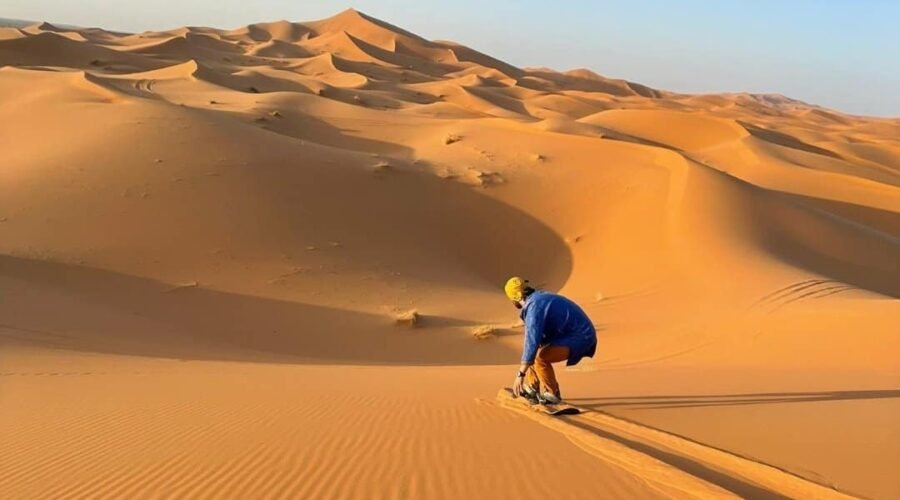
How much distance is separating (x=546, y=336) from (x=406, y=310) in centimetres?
698

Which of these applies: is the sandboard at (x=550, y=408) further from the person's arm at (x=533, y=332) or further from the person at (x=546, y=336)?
the person's arm at (x=533, y=332)

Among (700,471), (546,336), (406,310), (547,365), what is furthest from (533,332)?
(406,310)

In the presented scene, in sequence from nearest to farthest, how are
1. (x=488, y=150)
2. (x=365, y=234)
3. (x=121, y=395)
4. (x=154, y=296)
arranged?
(x=121, y=395)
(x=154, y=296)
(x=365, y=234)
(x=488, y=150)

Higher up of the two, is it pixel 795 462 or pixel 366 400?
pixel 795 462

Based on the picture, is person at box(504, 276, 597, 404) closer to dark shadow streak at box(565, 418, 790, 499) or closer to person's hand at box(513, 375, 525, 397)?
person's hand at box(513, 375, 525, 397)

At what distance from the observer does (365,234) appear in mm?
16172

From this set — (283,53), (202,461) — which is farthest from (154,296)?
(283,53)

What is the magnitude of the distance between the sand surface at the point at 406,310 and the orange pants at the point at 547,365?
357 mm

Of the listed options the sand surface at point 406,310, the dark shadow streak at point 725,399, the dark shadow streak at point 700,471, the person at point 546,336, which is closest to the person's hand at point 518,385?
the person at point 546,336

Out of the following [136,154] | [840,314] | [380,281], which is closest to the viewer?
[840,314]

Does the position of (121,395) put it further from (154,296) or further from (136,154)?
(136,154)

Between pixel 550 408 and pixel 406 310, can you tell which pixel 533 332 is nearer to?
pixel 550 408

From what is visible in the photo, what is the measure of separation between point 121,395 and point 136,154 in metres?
11.9

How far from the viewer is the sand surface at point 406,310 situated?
476 cm
